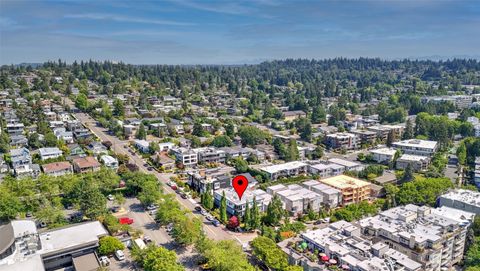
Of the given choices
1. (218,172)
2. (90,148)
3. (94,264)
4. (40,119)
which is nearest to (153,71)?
(40,119)

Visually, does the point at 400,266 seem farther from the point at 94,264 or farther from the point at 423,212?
the point at 94,264

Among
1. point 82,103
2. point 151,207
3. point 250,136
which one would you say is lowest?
point 151,207

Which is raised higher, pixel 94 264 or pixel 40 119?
pixel 40 119

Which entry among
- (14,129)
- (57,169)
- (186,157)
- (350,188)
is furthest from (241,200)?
(14,129)

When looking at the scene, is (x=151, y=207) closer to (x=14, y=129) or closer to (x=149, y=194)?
(x=149, y=194)

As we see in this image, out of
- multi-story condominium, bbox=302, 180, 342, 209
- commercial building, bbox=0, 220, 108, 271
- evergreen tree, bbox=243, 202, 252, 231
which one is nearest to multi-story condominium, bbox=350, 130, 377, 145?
multi-story condominium, bbox=302, 180, 342, 209

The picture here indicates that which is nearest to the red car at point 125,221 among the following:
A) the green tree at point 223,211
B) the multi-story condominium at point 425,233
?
the green tree at point 223,211

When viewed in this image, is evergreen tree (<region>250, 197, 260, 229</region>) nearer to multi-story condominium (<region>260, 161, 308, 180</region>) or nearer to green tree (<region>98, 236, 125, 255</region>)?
green tree (<region>98, 236, 125, 255</region>)
